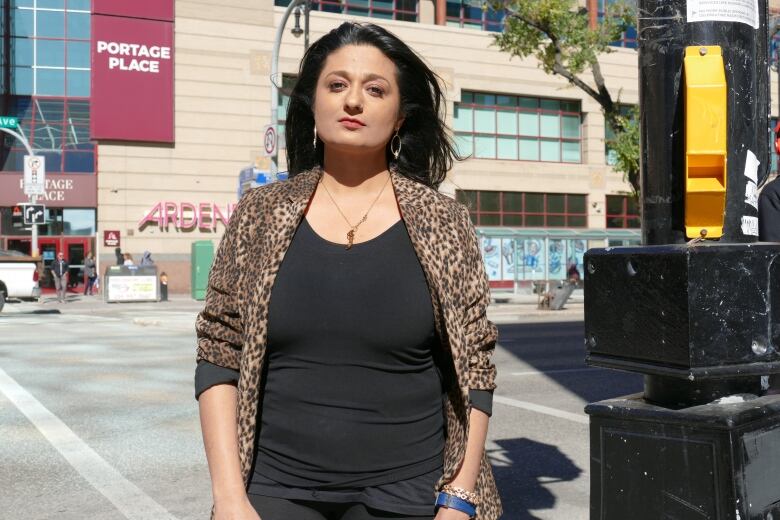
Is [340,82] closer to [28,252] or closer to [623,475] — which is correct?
[623,475]

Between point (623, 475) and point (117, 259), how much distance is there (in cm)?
3406

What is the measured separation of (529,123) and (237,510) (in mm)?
41171

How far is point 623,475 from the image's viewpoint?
2.55 metres

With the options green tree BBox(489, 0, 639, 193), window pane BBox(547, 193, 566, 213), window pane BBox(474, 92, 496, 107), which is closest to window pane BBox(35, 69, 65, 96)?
window pane BBox(474, 92, 496, 107)

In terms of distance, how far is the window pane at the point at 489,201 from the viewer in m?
41.0

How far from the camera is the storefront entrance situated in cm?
3844

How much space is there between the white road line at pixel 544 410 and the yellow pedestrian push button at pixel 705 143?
5732mm

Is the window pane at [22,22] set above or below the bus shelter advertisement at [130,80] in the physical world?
above

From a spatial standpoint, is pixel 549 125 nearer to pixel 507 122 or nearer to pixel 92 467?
pixel 507 122

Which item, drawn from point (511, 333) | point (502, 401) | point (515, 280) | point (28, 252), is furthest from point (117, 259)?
point (502, 401)

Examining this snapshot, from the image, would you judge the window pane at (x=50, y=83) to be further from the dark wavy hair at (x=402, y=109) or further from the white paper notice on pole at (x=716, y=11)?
the white paper notice on pole at (x=716, y=11)

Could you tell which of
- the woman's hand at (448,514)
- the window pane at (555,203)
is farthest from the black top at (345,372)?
the window pane at (555,203)

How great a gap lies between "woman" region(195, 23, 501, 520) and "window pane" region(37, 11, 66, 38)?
43.3 meters

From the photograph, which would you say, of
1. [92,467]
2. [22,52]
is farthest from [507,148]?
[92,467]
